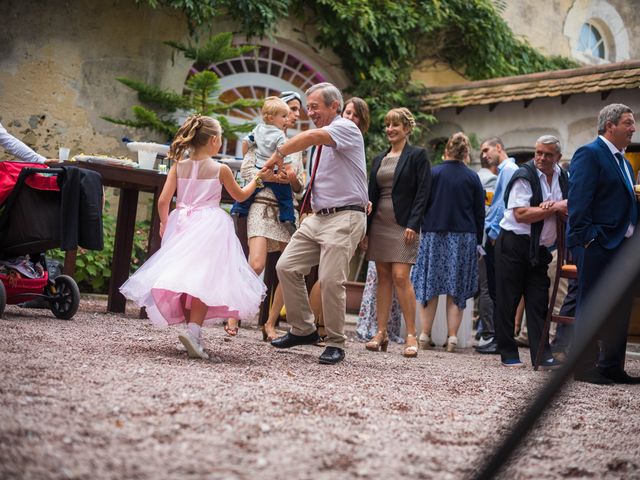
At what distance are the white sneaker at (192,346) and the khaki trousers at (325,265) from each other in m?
0.82

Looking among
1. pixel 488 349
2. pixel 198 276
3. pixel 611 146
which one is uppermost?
pixel 611 146

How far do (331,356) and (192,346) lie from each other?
0.98 m

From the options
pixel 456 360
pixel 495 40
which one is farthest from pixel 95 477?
pixel 495 40

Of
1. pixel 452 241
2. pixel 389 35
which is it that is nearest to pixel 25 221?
pixel 452 241

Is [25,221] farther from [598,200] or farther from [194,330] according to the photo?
[598,200]

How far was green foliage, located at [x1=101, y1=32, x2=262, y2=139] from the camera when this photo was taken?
412 inches

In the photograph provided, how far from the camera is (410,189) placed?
6629 mm

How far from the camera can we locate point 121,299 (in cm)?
723

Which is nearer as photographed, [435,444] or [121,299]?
[435,444]

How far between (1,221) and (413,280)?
147 inches

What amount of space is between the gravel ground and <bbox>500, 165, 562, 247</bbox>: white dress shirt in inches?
48.7

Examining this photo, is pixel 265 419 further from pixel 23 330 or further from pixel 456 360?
pixel 456 360

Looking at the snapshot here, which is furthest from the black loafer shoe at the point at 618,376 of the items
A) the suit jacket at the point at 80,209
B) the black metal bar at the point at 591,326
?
the black metal bar at the point at 591,326

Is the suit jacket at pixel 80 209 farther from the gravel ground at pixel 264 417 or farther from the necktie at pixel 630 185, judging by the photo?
the necktie at pixel 630 185
